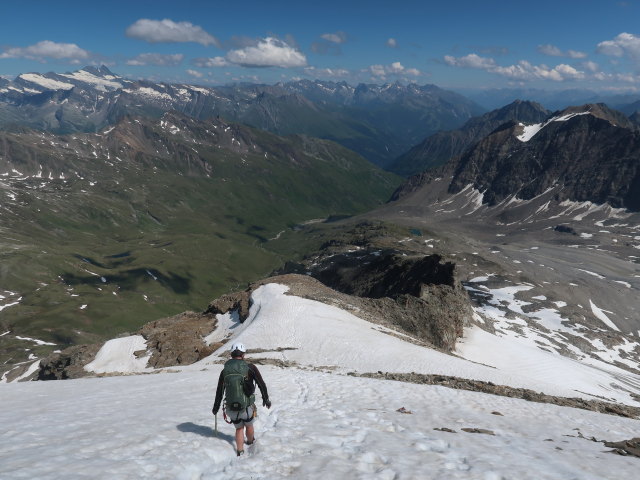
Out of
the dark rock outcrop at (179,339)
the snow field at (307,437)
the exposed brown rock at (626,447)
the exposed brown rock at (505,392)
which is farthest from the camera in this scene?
the dark rock outcrop at (179,339)

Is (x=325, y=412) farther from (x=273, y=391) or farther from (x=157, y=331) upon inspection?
(x=157, y=331)

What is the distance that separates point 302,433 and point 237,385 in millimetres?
3312

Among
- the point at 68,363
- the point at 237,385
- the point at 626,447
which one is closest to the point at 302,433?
the point at 237,385

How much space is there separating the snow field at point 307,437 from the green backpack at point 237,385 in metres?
1.39

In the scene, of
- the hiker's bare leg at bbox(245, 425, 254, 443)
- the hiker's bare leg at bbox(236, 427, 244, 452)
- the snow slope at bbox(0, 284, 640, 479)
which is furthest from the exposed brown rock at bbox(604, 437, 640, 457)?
the hiker's bare leg at bbox(236, 427, 244, 452)

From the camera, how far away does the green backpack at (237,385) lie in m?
14.3

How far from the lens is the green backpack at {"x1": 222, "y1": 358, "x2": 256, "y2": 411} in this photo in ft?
46.8

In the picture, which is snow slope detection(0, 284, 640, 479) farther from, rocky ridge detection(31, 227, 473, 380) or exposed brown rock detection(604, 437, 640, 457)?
rocky ridge detection(31, 227, 473, 380)

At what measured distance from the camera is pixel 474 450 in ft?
47.1

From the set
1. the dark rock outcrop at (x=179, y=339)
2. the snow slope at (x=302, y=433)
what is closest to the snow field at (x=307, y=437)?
the snow slope at (x=302, y=433)

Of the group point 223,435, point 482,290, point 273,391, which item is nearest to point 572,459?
point 223,435

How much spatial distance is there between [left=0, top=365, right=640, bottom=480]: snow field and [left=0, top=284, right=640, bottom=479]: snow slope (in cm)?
5

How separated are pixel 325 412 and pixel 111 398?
11061 millimetres

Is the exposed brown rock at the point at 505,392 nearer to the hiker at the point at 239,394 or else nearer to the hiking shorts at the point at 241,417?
the hiker at the point at 239,394
